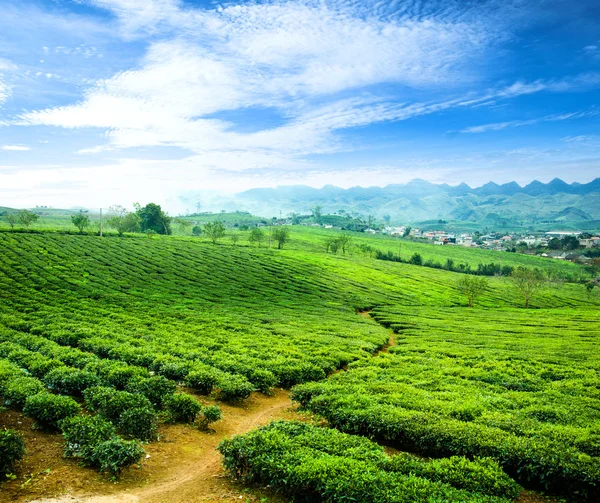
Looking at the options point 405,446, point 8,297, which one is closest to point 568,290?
point 405,446

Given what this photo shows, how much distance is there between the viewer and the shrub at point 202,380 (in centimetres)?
1998

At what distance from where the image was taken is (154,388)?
58.2 feet

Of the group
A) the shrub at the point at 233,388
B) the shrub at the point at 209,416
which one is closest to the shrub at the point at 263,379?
the shrub at the point at 233,388

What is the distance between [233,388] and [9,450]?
947 centimetres

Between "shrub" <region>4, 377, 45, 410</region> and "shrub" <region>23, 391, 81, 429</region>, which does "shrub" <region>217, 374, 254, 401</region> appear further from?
"shrub" <region>4, 377, 45, 410</region>

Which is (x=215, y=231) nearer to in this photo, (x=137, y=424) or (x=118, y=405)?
(x=118, y=405)

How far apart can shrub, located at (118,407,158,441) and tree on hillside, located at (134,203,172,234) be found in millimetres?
153141

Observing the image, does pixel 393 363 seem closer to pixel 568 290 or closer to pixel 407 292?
pixel 407 292

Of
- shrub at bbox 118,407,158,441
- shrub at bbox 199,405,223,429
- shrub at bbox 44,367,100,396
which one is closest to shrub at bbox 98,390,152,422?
shrub at bbox 118,407,158,441

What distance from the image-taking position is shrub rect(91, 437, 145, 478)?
11907 millimetres

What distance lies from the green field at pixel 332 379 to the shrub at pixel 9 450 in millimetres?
1454

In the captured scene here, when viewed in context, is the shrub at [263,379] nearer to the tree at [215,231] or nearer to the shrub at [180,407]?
the shrub at [180,407]

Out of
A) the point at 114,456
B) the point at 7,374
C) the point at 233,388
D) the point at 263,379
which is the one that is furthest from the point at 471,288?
the point at 114,456

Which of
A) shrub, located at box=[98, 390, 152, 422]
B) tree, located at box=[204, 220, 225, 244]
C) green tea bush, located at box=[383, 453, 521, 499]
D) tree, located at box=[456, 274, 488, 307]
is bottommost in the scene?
tree, located at box=[456, 274, 488, 307]
